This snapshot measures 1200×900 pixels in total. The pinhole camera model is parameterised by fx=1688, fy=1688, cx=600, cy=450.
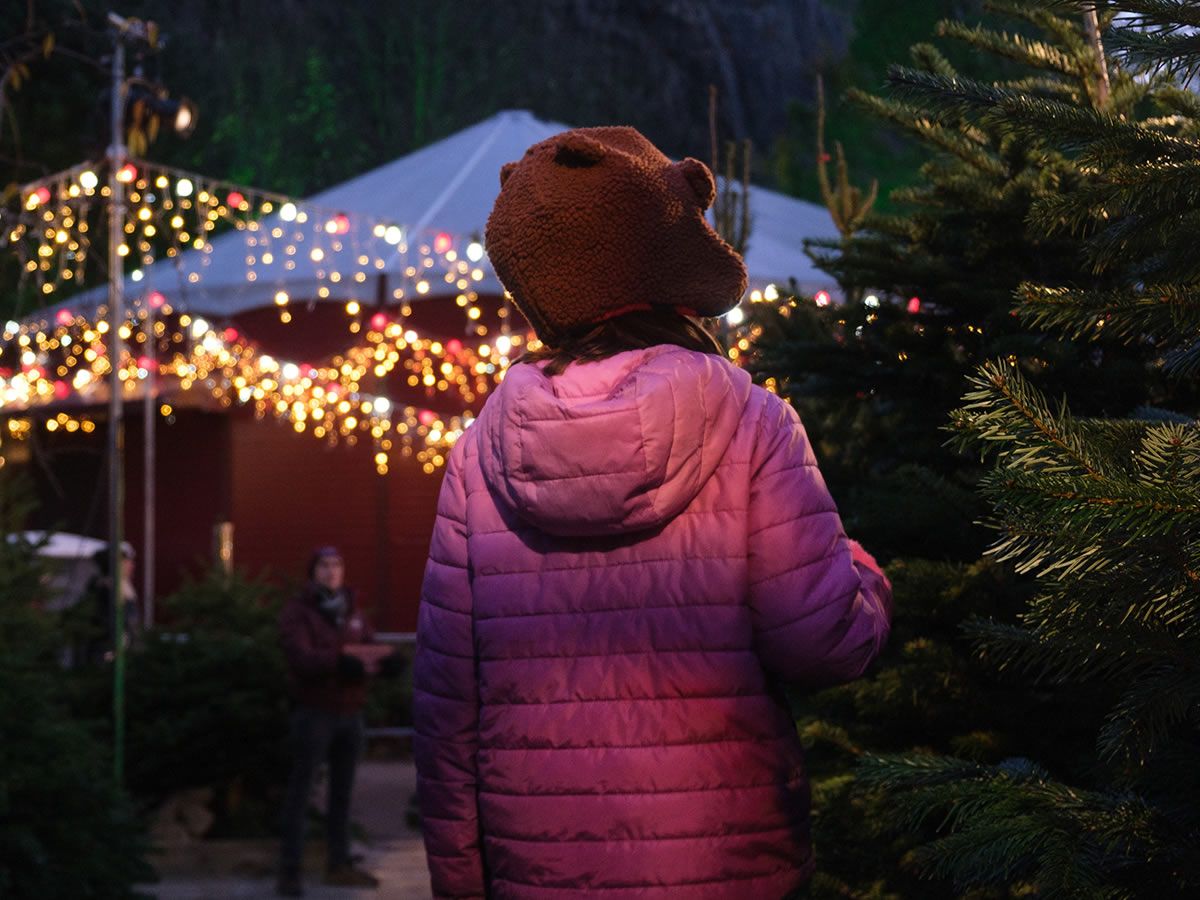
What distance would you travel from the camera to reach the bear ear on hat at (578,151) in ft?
8.89

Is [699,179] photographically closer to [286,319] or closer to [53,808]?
[53,808]

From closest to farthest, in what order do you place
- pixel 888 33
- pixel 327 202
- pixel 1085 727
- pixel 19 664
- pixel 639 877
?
pixel 639 877 < pixel 1085 727 < pixel 19 664 < pixel 327 202 < pixel 888 33

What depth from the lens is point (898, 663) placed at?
368 cm

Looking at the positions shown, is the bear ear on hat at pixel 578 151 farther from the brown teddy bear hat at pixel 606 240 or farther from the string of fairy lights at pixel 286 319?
the string of fairy lights at pixel 286 319

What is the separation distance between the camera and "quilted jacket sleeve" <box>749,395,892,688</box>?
2.52m

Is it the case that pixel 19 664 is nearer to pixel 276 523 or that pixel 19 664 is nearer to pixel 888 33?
pixel 276 523

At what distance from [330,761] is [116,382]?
8.28 ft

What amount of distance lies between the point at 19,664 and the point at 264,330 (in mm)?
12427

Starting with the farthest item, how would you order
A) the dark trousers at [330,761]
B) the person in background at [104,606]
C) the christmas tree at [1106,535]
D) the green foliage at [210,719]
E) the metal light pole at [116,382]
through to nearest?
1. the person in background at [104,606]
2. the green foliage at [210,719]
3. the metal light pole at [116,382]
4. the dark trousers at [330,761]
5. the christmas tree at [1106,535]

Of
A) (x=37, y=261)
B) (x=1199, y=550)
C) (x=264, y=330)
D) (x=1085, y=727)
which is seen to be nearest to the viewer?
(x=1199, y=550)

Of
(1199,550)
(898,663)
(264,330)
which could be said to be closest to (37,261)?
(898,663)

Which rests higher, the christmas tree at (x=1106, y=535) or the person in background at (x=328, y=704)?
the christmas tree at (x=1106, y=535)

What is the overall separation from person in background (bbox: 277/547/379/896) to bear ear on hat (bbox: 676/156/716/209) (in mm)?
6162

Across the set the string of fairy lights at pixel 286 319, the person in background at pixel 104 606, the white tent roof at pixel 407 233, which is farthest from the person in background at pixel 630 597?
the white tent roof at pixel 407 233
